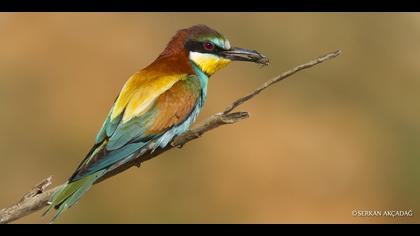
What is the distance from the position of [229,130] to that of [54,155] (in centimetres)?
168

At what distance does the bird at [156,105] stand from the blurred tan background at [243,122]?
2.43 meters

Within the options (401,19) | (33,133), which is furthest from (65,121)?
(401,19)

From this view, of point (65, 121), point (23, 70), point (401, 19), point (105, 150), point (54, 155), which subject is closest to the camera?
point (105, 150)

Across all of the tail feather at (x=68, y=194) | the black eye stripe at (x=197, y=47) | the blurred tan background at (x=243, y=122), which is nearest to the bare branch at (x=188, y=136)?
the tail feather at (x=68, y=194)

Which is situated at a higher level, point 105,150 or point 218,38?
point 218,38

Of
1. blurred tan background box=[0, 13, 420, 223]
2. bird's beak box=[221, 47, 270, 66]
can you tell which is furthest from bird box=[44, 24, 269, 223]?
blurred tan background box=[0, 13, 420, 223]

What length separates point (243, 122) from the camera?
7.62m

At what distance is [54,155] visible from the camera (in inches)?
267

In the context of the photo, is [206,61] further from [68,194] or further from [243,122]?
[243,122]

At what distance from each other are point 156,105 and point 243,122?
4168 mm

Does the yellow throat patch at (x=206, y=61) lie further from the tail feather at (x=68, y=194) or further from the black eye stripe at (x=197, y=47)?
the tail feather at (x=68, y=194)

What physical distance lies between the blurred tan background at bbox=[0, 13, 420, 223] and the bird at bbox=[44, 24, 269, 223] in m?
2.43

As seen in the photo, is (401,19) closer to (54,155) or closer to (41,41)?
(41,41)

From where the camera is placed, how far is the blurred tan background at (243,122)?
6.63m
